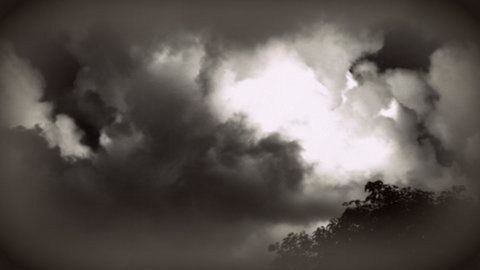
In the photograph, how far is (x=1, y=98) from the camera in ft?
9.80

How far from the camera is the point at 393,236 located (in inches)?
118

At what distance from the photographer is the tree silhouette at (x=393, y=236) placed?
2953 mm

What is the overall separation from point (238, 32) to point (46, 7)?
4.28 ft

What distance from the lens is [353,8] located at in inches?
123

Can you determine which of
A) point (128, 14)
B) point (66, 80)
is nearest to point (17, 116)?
point (66, 80)

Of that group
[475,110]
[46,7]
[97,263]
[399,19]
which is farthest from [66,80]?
[475,110]

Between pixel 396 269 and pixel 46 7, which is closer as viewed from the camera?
pixel 396 269

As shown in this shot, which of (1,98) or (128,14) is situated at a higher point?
(128,14)

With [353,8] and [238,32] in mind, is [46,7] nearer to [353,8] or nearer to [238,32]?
[238,32]

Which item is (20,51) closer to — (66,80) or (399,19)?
(66,80)

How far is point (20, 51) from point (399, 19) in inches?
98.8

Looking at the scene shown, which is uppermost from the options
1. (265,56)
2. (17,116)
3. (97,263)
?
(265,56)

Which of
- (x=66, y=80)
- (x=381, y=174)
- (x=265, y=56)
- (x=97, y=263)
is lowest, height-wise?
(x=97, y=263)

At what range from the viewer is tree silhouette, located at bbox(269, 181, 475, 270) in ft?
9.69
